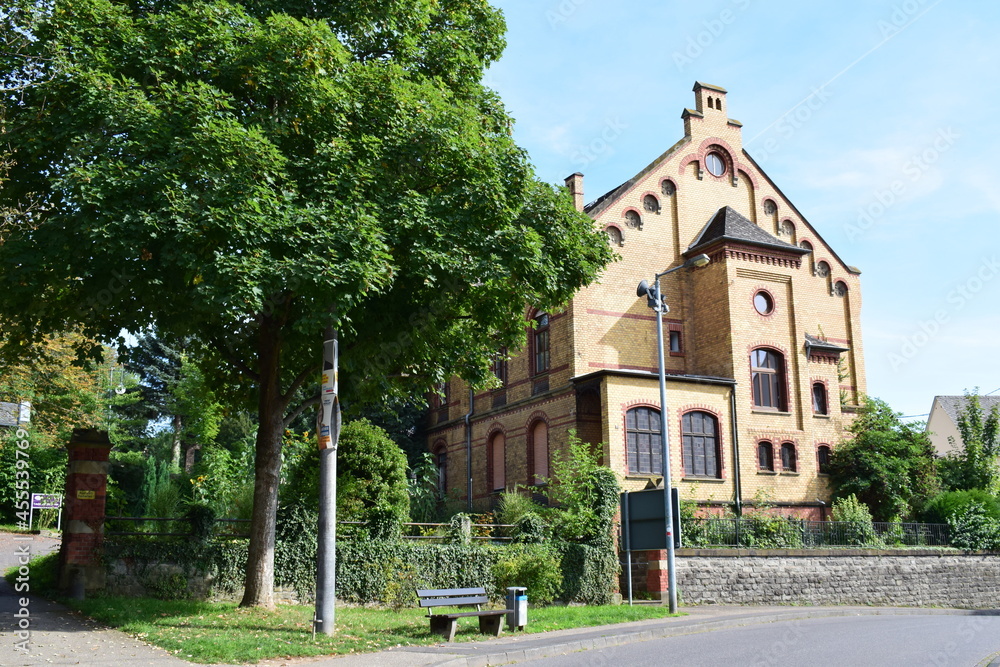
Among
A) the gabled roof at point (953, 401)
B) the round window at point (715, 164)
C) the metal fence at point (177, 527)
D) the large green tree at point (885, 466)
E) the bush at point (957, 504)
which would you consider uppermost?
the round window at point (715, 164)

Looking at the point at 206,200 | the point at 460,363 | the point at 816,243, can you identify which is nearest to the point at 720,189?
the point at 816,243

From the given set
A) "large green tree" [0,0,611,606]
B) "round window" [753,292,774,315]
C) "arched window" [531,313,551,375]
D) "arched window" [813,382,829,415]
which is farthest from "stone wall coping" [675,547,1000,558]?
"large green tree" [0,0,611,606]

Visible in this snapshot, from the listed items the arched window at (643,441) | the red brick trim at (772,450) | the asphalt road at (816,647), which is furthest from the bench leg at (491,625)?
the red brick trim at (772,450)

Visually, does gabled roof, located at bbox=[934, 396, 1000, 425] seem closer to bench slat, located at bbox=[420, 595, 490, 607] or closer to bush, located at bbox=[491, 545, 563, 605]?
bush, located at bbox=[491, 545, 563, 605]

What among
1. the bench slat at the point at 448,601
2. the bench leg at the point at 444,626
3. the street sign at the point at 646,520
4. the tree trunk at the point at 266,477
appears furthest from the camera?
the street sign at the point at 646,520

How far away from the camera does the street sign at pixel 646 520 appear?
19.6m

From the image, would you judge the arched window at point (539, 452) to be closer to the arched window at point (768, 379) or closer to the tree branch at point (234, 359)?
the arched window at point (768, 379)

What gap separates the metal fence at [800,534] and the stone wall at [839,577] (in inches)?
23.7

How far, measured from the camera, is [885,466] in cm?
3128

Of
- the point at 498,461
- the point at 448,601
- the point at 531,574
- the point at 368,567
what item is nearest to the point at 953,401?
the point at 498,461

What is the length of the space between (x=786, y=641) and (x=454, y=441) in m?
22.8

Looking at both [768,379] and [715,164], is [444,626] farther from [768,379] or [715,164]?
[715,164]

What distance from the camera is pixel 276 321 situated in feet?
Result: 52.2

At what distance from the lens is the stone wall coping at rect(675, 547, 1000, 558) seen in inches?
938
